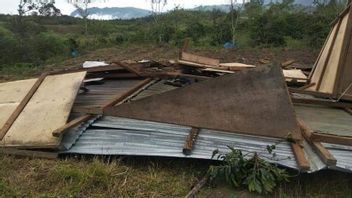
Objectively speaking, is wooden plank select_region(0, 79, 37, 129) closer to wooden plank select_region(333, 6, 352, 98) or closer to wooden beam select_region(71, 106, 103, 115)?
wooden beam select_region(71, 106, 103, 115)

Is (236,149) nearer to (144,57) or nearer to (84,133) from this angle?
(84,133)

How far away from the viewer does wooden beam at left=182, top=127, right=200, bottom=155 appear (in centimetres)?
396

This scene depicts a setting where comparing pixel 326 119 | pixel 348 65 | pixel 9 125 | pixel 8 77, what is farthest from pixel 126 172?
pixel 8 77

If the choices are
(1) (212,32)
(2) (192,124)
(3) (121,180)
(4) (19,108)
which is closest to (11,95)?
(4) (19,108)

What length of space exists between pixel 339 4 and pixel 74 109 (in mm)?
12878

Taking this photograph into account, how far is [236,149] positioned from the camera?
12.9ft

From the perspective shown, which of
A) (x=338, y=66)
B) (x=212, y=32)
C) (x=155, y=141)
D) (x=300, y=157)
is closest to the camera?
(x=300, y=157)

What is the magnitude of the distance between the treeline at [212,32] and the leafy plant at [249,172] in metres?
10.5

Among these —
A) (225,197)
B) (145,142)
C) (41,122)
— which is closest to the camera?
(225,197)

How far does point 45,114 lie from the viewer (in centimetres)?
471

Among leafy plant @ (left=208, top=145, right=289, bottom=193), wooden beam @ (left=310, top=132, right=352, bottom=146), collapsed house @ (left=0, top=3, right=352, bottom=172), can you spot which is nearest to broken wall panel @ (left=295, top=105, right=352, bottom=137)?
collapsed house @ (left=0, top=3, right=352, bottom=172)

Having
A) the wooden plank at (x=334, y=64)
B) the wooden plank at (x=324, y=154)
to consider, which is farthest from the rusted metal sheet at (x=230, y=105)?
the wooden plank at (x=334, y=64)

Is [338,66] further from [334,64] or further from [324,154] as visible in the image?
[324,154]

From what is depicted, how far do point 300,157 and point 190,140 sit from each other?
1063mm
